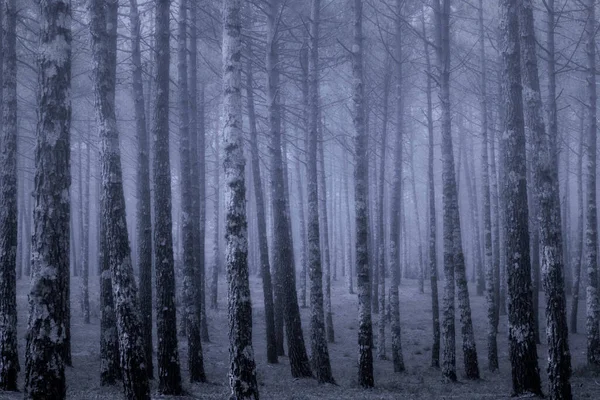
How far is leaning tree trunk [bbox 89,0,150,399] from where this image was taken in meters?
7.85

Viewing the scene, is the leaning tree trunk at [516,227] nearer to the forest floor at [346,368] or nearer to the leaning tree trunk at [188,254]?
the forest floor at [346,368]

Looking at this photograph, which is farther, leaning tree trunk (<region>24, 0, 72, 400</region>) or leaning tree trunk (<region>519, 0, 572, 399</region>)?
leaning tree trunk (<region>519, 0, 572, 399</region>)

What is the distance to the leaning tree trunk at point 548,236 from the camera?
826 cm

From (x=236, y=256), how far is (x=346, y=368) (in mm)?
8122

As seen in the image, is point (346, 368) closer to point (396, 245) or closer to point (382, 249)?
point (396, 245)

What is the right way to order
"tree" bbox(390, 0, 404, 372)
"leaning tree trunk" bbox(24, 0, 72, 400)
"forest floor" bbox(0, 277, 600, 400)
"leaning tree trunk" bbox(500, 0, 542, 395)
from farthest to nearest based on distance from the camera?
1. "tree" bbox(390, 0, 404, 372)
2. "forest floor" bbox(0, 277, 600, 400)
3. "leaning tree trunk" bbox(500, 0, 542, 395)
4. "leaning tree trunk" bbox(24, 0, 72, 400)

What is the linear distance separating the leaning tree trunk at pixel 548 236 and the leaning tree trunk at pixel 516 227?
184 millimetres

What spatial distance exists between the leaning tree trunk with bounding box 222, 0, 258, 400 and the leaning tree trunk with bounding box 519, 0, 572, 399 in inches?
Result: 191

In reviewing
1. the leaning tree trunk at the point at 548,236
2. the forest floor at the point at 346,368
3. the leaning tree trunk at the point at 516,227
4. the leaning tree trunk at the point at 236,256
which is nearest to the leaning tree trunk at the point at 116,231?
the leaning tree trunk at the point at 236,256

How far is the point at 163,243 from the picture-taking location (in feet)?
31.0

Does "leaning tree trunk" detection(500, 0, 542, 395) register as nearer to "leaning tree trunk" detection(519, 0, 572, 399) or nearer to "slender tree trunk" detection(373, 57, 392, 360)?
"leaning tree trunk" detection(519, 0, 572, 399)

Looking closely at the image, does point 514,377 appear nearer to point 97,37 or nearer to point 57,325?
point 57,325

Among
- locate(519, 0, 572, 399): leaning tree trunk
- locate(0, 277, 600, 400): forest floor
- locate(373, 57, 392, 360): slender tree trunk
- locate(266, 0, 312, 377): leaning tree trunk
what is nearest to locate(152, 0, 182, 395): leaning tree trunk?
locate(0, 277, 600, 400): forest floor

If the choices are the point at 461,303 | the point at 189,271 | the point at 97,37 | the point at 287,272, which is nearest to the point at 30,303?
the point at 97,37
